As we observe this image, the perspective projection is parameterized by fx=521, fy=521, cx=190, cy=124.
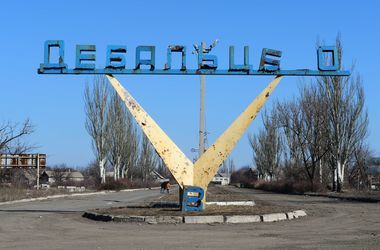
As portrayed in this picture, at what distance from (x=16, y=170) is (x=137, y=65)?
33.3 m

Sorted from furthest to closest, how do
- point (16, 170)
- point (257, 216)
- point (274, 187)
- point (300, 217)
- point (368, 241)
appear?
point (274, 187), point (16, 170), point (300, 217), point (257, 216), point (368, 241)

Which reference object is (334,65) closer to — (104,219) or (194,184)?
(194,184)

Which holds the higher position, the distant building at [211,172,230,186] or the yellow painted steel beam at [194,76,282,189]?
the yellow painted steel beam at [194,76,282,189]

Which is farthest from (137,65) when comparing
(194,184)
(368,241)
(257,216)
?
(368,241)

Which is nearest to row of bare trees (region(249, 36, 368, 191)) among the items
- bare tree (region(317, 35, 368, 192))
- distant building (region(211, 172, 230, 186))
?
bare tree (region(317, 35, 368, 192))

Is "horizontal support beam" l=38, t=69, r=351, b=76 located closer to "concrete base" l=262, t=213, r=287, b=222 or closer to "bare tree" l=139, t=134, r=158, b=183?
"concrete base" l=262, t=213, r=287, b=222

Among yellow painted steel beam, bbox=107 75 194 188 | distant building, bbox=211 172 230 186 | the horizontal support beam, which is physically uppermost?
the horizontal support beam

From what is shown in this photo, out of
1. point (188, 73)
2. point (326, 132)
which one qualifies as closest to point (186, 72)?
point (188, 73)

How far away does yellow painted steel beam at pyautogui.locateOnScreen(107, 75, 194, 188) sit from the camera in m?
18.4

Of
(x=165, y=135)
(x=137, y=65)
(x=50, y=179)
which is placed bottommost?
(x=50, y=179)

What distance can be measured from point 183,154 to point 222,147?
143cm

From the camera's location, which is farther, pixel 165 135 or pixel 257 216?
pixel 165 135

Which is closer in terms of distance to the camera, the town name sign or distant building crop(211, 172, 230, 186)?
the town name sign

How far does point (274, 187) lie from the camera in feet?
202
